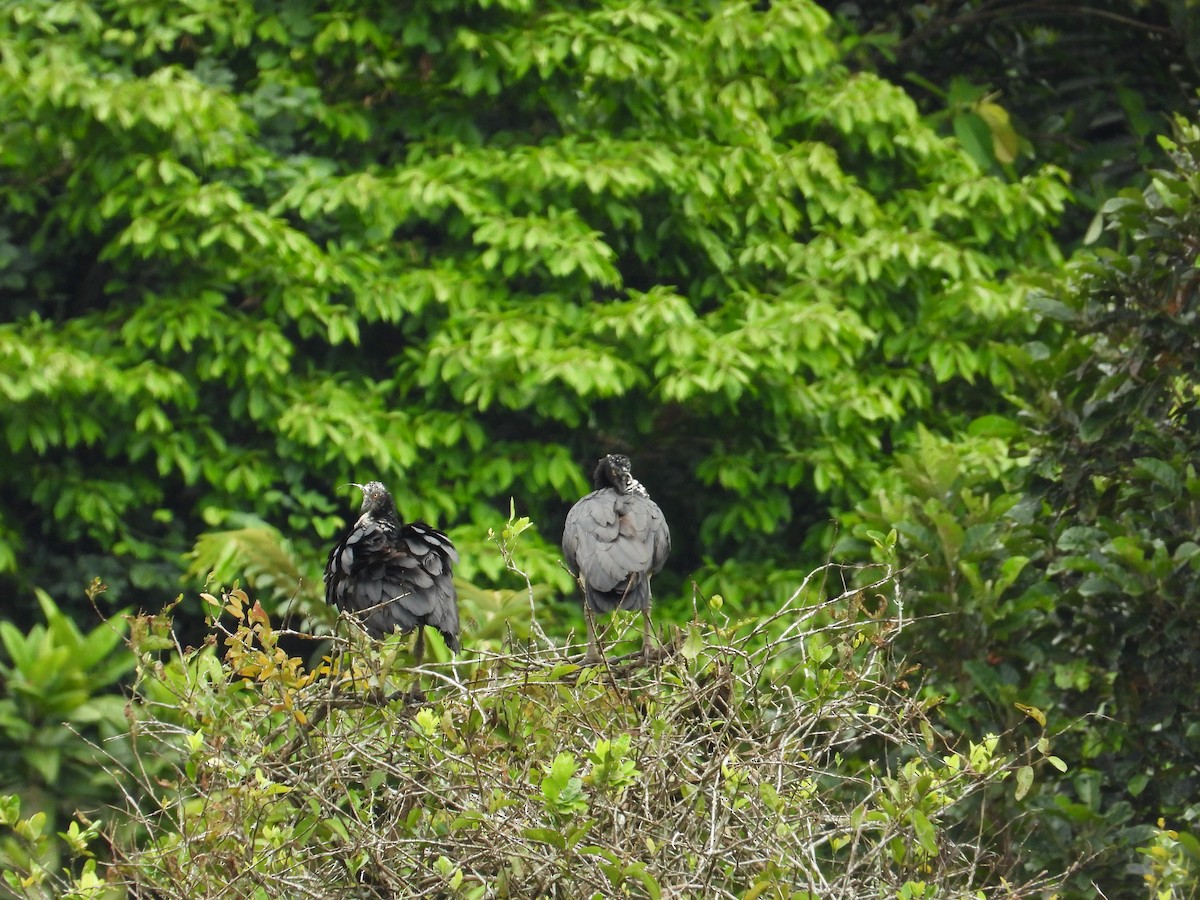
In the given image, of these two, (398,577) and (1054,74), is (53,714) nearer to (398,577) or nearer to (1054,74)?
(398,577)

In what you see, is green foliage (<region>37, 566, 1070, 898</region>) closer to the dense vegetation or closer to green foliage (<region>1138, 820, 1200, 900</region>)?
green foliage (<region>1138, 820, 1200, 900</region>)

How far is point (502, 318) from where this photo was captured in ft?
27.4

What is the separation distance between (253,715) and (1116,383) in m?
3.59

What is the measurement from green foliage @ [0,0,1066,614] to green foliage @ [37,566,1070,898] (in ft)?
14.2

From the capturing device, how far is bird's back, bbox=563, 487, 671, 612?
551 centimetres

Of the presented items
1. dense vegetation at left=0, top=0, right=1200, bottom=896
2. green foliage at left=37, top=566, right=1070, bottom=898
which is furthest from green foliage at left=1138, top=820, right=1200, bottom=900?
dense vegetation at left=0, top=0, right=1200, bottom=896

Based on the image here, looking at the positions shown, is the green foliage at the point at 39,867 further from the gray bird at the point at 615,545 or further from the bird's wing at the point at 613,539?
the bird's wing at the point at 613,539

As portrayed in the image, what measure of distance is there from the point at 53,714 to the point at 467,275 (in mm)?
3046

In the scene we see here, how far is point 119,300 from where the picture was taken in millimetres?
8906

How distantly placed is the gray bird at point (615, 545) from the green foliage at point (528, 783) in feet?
5.35

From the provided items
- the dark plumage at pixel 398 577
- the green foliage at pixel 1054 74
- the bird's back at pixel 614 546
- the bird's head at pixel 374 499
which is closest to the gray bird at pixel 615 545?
the bird's back at pixel 614 546

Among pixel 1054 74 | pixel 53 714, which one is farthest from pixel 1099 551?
pixel 1054 74

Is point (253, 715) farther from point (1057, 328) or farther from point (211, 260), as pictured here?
point (1057, 328)

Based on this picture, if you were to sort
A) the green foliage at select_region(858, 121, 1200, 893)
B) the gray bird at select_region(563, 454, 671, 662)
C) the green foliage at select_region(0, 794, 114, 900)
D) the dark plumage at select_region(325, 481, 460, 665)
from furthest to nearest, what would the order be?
the green foliage at select_region(858, 121, 1200, 893) < the gray bird at select_region(563, 454, 671, 662) < the dark plumage at select_region(325, 481, 460, 665) < the green foliage at select_region(0, 794, 114, 900)
